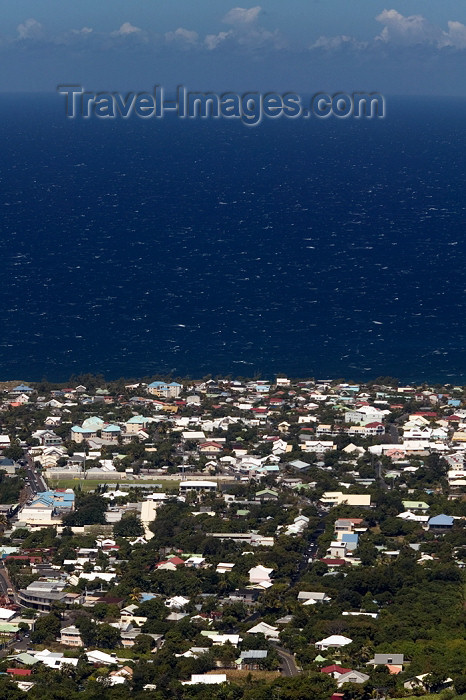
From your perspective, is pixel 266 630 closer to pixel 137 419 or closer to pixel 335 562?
pixel 335 562

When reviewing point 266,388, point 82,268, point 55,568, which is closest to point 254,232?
point 82,268

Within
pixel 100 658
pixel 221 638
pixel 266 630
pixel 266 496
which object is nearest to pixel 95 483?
pixel 266 496

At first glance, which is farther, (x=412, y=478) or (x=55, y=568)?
(x=412, y=478)

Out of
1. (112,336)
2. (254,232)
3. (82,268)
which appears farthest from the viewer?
(254,232)

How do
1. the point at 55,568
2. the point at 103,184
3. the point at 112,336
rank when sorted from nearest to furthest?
1. the point at 55,568
2. the point at 112,336
3. the point at 103,184

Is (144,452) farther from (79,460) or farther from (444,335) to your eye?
(444,335)
